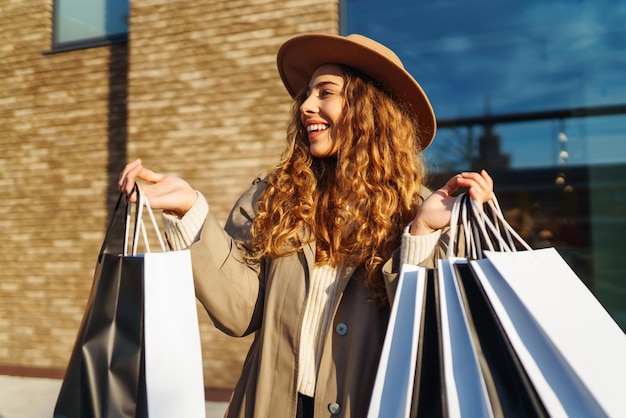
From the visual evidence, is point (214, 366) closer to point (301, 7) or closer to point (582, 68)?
point (301, 7)

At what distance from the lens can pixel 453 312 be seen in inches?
53.6

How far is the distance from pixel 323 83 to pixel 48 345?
218 inches

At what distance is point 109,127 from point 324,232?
16.2 ft

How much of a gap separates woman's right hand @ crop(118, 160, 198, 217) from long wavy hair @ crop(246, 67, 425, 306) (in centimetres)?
26

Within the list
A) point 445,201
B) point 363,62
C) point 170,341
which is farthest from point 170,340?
point 363,62

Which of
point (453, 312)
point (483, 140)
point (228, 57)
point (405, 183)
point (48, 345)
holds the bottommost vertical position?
point (48, 345)

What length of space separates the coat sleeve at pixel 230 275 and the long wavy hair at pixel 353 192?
61mm

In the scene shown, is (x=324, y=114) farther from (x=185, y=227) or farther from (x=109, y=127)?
(x=109, y=127)

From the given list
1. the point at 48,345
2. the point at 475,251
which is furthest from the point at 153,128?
the point at 475,251

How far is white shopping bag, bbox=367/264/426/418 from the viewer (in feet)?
4.36

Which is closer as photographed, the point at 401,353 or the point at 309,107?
the point at 401,353

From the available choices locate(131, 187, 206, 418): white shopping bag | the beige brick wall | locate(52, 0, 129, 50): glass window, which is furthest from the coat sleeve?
locate(52, 0, 129, 50): glass window

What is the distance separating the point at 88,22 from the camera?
6.41m

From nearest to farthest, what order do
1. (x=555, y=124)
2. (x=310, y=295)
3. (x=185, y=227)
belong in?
(x=185, y=227) → (x=310, y=295) → (x=555, y=124)
